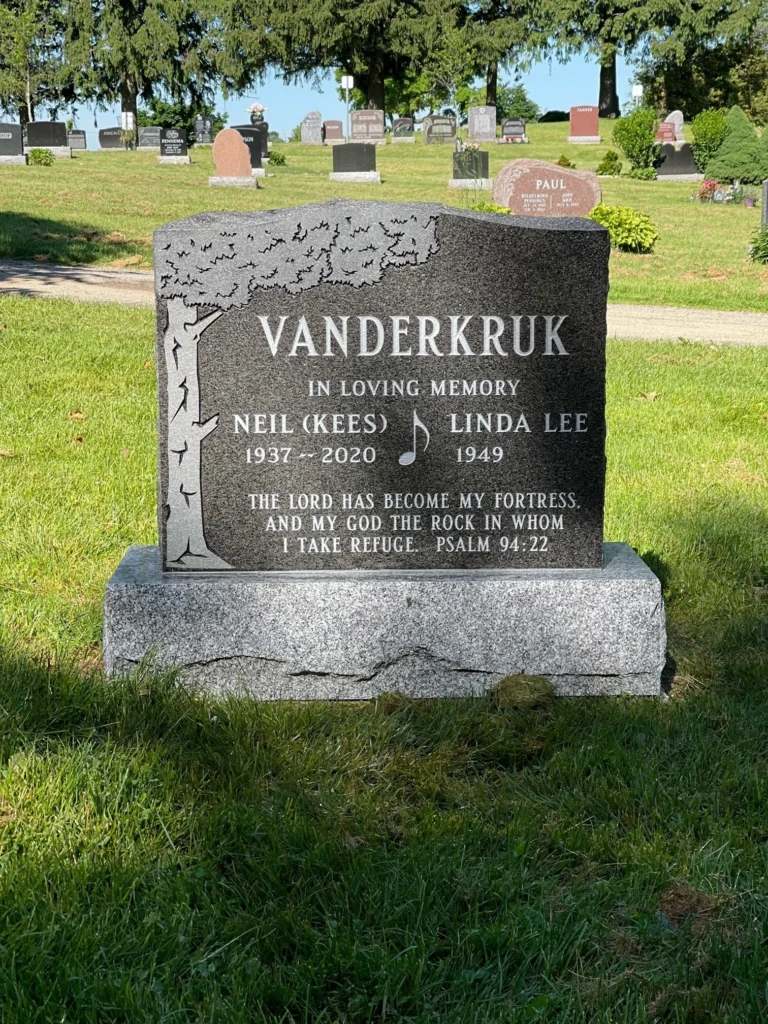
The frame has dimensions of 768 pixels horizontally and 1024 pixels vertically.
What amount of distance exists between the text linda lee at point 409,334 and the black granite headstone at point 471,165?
87.1 ft

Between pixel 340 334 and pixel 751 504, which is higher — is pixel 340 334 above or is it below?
above

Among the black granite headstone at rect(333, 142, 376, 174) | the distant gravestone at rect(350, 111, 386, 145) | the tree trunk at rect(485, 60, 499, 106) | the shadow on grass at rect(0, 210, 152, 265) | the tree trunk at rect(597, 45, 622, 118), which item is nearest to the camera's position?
the shadow on grass at rect(0, 210, 152, 265)

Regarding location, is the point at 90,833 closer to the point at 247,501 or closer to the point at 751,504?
the point at 247,501

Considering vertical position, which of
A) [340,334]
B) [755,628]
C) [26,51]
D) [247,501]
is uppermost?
[26,51]

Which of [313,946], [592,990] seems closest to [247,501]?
[313,946]

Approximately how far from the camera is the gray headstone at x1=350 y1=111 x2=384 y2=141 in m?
49.5

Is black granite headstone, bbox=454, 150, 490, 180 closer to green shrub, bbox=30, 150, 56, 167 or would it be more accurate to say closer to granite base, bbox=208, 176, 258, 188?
granite base, bbox=208, 176, 258, 188

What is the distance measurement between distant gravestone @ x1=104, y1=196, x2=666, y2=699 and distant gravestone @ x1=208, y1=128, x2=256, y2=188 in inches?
993

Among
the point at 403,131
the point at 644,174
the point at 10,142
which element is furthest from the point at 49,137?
the point at 644,174

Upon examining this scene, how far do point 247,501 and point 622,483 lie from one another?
270 cm

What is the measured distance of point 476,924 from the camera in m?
2.45

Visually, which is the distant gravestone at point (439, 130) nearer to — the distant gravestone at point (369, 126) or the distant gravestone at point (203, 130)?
the distant gravestone at point (369, 126)

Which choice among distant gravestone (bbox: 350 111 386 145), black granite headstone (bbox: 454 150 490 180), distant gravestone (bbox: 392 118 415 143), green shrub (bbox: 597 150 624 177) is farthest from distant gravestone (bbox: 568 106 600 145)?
black granite headstone (bbox: 454 150 490 180)

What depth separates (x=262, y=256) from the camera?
3.71 meters
